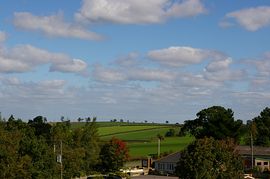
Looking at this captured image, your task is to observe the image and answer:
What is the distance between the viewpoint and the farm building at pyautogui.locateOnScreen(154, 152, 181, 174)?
335 ft

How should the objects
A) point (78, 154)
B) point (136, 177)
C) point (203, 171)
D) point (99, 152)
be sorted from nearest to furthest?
point (203, 171) < point (78, 154) < point (136, 177) < point (99, 152)

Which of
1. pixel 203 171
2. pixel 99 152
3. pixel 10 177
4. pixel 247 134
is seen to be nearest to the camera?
pixel 203 171

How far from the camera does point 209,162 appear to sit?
52469 millimetres

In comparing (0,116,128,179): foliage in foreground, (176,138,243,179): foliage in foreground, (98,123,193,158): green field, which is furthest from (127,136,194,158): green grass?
(176,138,243,179): foliage in foreground

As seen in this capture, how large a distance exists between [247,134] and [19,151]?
69.4 m

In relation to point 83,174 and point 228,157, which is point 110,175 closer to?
point 83,174

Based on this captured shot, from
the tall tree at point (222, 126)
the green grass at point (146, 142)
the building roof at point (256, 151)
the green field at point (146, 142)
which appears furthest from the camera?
the green field at point (146, 142)

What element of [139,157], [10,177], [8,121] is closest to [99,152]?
[8,121]

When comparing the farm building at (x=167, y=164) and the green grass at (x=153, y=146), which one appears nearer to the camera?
the farm building at (x=167, y=164)

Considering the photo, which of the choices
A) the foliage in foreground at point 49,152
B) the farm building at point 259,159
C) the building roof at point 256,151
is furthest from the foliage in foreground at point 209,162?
the building roof at point 256,151

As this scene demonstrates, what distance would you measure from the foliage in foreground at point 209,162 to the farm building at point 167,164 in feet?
157

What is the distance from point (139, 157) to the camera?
125875 mm

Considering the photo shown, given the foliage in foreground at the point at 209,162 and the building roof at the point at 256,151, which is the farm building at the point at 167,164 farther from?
the foliage in foreground at the point at 209,162

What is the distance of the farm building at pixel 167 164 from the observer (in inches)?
4026
